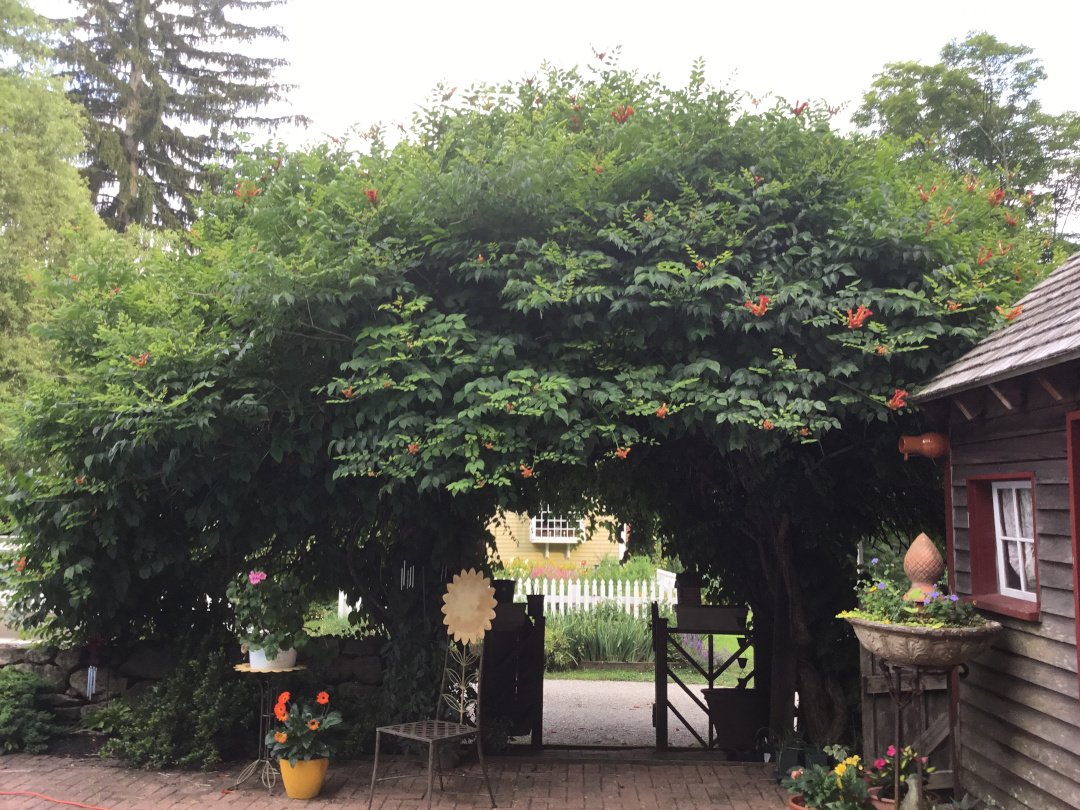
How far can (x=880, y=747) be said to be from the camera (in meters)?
5.27

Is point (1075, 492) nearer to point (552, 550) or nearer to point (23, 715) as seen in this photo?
point (23, 715)

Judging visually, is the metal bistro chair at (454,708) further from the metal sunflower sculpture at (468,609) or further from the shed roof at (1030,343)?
the shed roof at (1030,343)

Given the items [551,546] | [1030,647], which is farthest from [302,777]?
[551,546]

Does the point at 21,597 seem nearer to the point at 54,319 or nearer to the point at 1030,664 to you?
the point at 54,319

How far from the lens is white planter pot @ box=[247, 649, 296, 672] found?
18.9 ft

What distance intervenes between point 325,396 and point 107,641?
3.07m

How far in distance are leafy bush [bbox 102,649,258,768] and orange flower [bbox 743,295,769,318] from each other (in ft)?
15.4

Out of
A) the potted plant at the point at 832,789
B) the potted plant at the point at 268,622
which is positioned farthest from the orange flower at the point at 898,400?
the potted plant at the point at 268,622

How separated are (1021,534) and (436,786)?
4178 millimetres


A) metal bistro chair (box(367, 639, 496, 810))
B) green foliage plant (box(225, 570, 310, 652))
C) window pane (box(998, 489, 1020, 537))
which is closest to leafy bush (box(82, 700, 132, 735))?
green foliage plant (box(225, 570, 310, 652))

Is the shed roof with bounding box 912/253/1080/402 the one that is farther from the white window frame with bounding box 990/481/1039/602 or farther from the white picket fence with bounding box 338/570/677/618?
the white picket fence with bounding box 338/570/677/618

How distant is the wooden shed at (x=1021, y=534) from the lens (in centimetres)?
401

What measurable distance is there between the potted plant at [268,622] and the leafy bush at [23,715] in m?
2.05

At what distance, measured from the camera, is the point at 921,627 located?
427 cm
